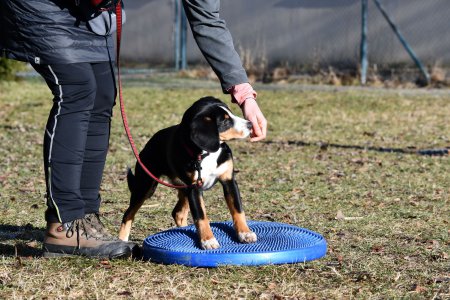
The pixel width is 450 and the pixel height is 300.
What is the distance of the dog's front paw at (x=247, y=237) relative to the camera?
5.08 meters

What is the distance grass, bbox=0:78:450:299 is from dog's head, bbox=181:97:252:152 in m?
0.69

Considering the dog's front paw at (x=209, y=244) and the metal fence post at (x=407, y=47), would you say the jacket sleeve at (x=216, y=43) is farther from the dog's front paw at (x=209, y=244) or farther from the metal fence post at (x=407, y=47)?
the metal fence post at (x=407, y=47)

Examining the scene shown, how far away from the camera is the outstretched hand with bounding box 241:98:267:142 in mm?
4562

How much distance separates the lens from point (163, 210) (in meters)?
6.84

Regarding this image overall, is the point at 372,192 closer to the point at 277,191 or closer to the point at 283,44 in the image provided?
the point at 277,191

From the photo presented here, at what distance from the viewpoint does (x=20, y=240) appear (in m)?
5.67

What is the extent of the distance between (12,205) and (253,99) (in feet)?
9.77

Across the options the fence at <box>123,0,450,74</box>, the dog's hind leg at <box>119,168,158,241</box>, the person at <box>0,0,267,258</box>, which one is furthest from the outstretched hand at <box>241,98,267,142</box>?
the fence at <box>123,0,450,74</box>

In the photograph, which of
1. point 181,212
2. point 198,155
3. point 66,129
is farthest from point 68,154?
point 181,212

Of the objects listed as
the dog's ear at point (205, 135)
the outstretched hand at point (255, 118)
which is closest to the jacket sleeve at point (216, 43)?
the outstretched hand at point (255, 118)

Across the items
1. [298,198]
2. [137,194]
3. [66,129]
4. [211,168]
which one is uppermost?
[66,129]

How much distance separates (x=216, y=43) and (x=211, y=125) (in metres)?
0.49

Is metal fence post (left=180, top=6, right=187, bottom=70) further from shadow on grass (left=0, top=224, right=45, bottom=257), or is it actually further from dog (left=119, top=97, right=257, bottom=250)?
dog (left=119, top=97, right=257, bottom=250)

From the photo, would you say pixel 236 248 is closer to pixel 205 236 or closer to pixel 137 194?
pixel 205 236
